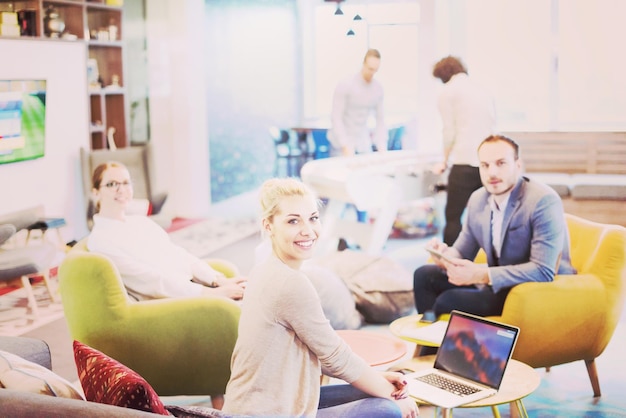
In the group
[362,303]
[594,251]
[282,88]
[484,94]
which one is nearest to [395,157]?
[484,94]

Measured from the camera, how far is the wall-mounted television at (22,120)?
21.2ft

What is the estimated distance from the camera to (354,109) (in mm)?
7547

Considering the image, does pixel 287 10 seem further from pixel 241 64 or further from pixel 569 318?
pixel 569 318

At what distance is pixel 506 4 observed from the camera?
9125 mm

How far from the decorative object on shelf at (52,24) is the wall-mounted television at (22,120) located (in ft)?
1.87

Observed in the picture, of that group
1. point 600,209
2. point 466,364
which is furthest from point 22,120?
point 600,209

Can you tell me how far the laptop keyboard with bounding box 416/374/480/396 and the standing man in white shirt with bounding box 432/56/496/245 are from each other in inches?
132

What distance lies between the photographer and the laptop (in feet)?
9.54

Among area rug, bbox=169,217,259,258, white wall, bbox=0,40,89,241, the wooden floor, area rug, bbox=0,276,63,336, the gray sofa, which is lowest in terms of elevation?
area rug, bbox=0,276,63,336

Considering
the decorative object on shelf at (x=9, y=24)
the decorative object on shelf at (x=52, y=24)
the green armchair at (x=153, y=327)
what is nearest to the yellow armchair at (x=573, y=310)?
the green armchair at (x=153, y=327)

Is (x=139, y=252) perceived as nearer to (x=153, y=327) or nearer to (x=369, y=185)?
(x=153, y=327)

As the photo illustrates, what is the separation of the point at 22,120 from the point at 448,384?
4668mm

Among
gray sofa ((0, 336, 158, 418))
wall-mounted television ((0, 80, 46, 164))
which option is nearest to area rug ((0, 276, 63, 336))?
wall-mounted television ((0, 80, 46, 164))

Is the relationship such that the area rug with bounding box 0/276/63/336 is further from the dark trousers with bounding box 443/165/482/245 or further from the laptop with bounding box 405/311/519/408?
the laptop with bounding box 405/311/519/408
